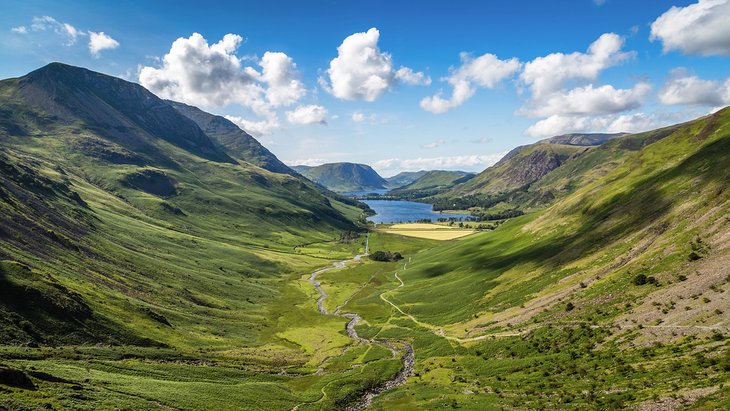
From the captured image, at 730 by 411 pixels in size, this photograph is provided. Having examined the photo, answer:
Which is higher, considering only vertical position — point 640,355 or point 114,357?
point 640,355

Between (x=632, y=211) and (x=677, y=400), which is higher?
(x=632, y=211)

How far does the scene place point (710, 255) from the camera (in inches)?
2630

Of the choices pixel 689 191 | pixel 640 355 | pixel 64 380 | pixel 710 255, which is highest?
pixel 689 191

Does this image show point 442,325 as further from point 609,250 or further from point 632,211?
point 632,211

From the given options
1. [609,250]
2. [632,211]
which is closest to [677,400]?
[609,250]

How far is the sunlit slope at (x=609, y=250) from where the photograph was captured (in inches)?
2852

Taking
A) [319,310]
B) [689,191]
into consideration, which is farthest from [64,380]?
[689,191]

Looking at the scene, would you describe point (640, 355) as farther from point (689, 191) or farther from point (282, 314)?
point (282, 314)

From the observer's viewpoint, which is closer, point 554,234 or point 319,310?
point 554,234

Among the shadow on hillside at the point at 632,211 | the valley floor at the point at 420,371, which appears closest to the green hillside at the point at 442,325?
the valley floor at the point at 420,371

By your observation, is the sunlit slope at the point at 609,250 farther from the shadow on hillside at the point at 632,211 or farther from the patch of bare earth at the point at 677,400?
the patch of bare earth at the point at 677,400

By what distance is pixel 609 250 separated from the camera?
97750 mm

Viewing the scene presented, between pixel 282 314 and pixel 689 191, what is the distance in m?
134

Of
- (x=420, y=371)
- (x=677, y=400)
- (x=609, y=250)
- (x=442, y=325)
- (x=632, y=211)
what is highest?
(x=632, y=211)
